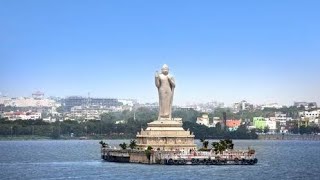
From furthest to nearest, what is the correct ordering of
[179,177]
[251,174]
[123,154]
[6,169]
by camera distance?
[123,154], [6,169], [251,174], [179,177]

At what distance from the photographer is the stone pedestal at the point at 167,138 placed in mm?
77875

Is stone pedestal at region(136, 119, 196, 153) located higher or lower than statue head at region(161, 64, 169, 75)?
lower

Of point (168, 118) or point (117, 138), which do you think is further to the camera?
point (117, 138)

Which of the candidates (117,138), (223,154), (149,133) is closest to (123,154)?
(149,133)

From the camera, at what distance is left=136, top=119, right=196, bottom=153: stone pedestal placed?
77875 millimetres

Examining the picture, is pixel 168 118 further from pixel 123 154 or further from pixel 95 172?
pixel 95 172

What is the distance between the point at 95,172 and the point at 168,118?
1417cm

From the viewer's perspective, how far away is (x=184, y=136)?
7838 cm

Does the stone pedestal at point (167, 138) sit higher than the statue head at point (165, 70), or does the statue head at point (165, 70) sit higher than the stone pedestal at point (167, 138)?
the statue head at point (165, 70)

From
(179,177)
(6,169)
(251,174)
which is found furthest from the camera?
(6,169)

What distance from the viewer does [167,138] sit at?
256 ft

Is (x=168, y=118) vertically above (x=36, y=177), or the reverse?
(x=168, y=118)

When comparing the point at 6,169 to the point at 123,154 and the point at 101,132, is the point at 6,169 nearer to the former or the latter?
the point at 123,154

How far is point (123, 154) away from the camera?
8050 centimetres
